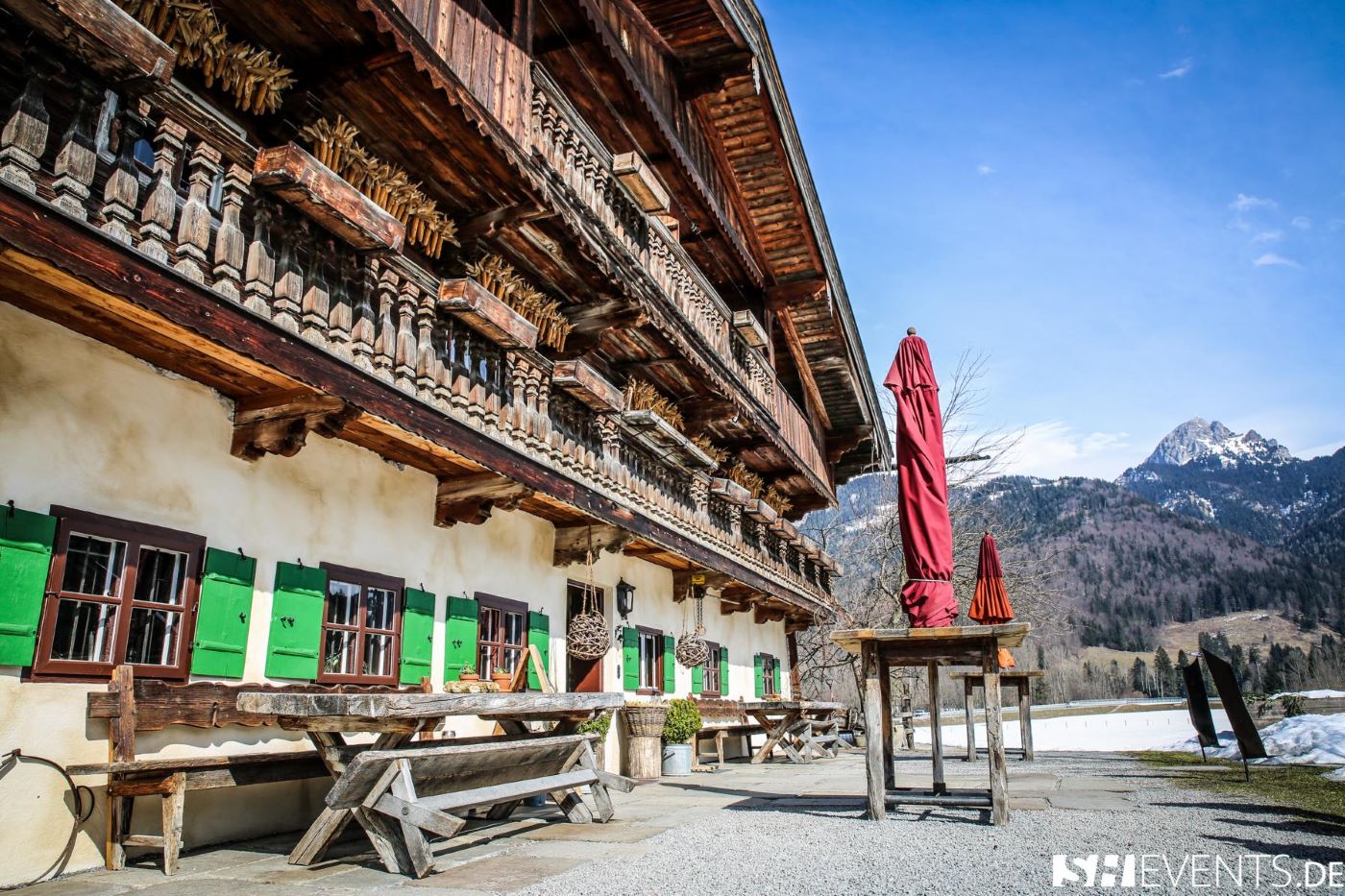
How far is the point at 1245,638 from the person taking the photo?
133875mm

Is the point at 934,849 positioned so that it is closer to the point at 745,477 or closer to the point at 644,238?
the point at 644,238

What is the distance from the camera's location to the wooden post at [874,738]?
6.74 m

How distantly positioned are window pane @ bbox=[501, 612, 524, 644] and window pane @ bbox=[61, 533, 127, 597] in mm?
4747

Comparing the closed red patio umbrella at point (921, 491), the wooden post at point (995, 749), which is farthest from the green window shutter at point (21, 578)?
the wooden post at point (995, 749)

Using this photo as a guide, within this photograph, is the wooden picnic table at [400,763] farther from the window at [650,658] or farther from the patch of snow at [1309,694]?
the patch of snow at [1309,694]

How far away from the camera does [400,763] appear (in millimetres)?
5305

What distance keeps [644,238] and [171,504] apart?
713cm

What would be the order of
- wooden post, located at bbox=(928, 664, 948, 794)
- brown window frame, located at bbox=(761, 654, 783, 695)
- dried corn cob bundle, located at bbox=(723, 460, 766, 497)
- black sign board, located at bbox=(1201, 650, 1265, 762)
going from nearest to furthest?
1. wooden post, located at bbox=(928, 664, 948, 794)
2. black sign board, located at bbox=(1201, 650, 1265, 762)
3. dried corn cob bundle, located at bbox=(723, 460, 766, 497)
4. brown window frame, located at bbox=(761, 654, 783, 695)

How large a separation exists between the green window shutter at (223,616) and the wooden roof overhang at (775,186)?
1059cm

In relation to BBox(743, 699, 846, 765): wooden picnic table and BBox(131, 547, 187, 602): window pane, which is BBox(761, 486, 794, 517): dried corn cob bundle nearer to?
BBox(743, 699, 846, 765): wooden picnic table

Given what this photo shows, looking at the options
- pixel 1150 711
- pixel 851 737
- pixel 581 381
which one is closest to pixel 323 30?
pixel 581 381

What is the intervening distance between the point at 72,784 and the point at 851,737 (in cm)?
2017

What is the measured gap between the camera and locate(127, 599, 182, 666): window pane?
5891 millimetres

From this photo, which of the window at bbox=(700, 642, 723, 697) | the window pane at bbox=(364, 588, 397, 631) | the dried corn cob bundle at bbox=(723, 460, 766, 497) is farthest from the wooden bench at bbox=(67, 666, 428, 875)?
the dried corn cob bundle at bbox=(723, 460, 766, 497)
